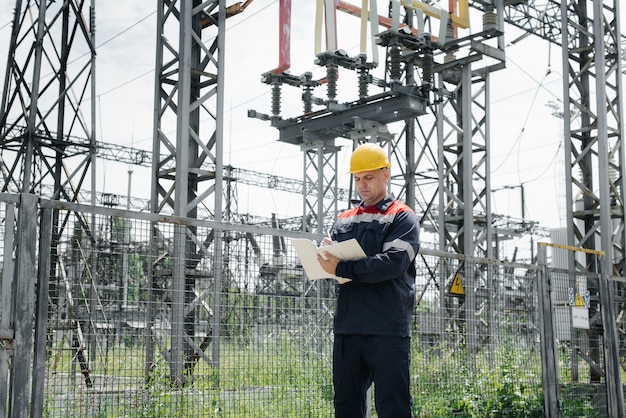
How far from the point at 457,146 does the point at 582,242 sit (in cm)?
317

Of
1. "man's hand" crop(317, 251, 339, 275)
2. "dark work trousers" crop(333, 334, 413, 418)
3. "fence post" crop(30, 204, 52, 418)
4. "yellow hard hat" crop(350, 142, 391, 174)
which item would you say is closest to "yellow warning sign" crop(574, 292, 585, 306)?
"dark work trousers" crop(333, 334, 413, 418)

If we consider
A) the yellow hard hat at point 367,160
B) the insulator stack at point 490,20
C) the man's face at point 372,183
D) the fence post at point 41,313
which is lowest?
the fence post at point 41,313

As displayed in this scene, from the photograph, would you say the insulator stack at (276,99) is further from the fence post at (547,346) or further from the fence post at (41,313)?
the fence post at (41,313)

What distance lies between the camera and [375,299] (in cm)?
480

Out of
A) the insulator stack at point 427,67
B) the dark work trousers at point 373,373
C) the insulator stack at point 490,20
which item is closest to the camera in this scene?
the dark work trousers at point 373,373

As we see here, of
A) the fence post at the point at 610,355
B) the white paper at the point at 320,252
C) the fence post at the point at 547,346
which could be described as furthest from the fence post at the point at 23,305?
the fence post at the point at 610,355

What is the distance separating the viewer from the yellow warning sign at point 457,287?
7836 millimetres

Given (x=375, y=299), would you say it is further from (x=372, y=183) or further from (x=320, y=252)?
(x=372, y=183)

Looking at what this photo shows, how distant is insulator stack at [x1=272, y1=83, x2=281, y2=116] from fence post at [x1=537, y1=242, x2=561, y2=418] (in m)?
9.18

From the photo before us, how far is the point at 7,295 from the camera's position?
15.9ft

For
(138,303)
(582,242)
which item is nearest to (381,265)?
(138,303)

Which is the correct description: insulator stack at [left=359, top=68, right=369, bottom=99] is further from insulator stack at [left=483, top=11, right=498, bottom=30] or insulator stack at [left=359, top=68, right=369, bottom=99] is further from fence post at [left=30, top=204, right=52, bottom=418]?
fence post at [left=30, top=204, right=52, bottom=418]

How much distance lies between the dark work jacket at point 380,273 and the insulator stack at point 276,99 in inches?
480

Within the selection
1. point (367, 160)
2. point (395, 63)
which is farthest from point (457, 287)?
point (395, 63)
